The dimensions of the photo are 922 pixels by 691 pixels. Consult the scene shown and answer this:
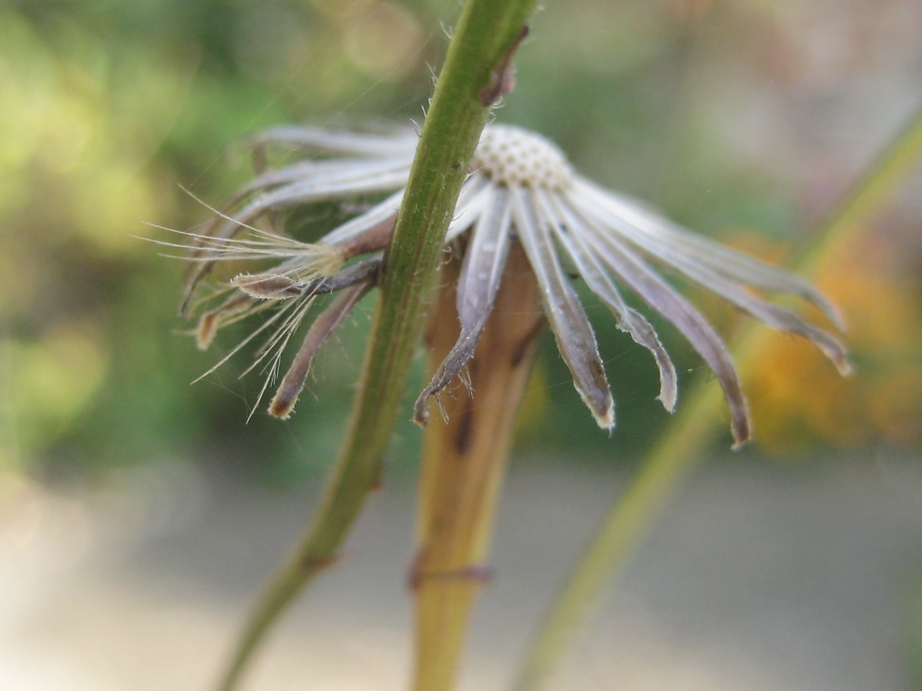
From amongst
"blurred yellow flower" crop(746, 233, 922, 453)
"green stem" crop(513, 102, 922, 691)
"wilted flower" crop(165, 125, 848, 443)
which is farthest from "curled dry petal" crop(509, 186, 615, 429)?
"blurred yellow flower" crop(746, 233, 922, 453)

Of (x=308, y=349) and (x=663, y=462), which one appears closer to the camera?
(x=308, y=349)

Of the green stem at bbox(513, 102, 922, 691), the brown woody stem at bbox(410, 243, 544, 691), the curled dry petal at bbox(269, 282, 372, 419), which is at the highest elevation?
the green stem at bbox(513, 102, 922, 691)

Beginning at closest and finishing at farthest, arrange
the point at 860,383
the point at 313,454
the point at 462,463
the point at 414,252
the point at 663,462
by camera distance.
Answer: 1. the point at 414,252
2. the point at 462,463
3. the point at 663,462
4. the point at 313,454
5. the point at 860,383

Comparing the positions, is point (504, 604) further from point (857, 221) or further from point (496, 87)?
point (496, 87)

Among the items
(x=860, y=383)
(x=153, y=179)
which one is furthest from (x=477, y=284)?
(x=860, y=383)

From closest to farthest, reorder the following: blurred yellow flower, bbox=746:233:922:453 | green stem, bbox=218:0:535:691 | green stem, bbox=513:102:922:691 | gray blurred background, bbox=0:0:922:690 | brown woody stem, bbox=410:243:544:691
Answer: green stem, bbox=218:0:535:691, brown woody stem, bbox=410:243:544:691, green stem, bbox=513:102:922:691, gray blurred background, bbox=0:0:922:690, blurred yellow flower, bbox=746:233:922:453

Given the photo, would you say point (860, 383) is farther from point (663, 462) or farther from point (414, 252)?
point (414, 252)

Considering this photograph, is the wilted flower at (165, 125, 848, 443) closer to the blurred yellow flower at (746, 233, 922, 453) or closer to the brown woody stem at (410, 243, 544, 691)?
the brown woody stem at (410, 243, 544, 691)
